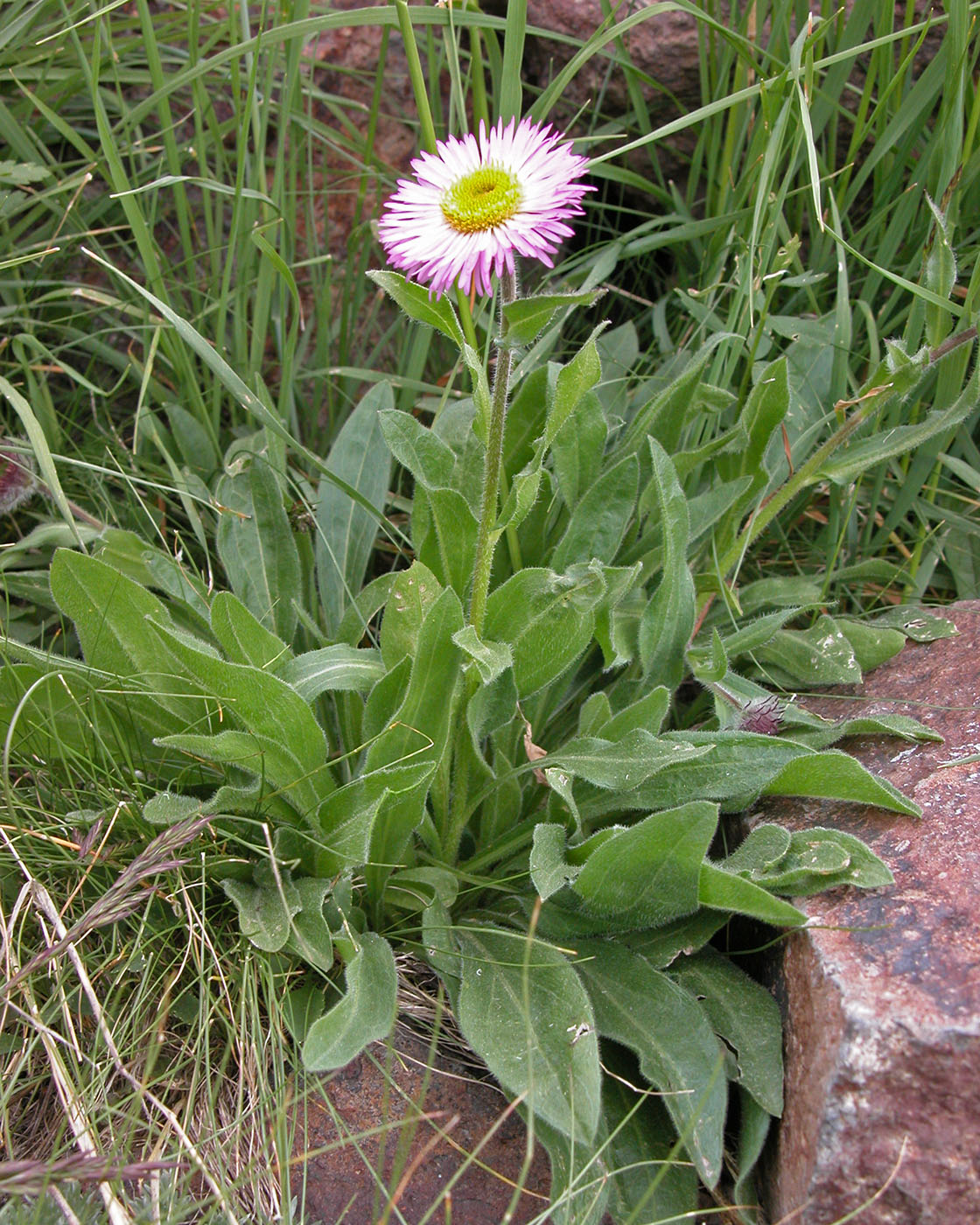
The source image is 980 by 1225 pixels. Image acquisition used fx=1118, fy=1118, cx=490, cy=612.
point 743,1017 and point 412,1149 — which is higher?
point 743,1017

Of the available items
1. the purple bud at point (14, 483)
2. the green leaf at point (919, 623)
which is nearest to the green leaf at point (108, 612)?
the purple bud at point (14, 483)

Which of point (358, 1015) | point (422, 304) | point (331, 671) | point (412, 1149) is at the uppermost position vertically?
point (422, 304)

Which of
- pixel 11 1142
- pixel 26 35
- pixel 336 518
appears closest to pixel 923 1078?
pixel 11 1142

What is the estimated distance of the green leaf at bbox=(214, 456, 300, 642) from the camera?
2.07m

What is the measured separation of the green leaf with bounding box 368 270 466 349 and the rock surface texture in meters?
0.93

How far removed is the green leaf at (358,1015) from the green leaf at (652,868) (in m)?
0.29

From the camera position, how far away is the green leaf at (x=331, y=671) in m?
1.72

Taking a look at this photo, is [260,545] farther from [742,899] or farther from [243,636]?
[742,899]

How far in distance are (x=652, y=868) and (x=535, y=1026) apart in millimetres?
267

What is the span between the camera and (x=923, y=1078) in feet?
4.35

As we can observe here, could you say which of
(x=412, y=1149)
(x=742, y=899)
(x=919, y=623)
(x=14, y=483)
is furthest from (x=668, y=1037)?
(x=14, y=483)

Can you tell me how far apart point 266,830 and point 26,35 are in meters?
1.88

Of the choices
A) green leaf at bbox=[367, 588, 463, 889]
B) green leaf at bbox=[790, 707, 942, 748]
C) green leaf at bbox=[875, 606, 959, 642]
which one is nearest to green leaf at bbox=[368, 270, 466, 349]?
green leaf at bbox=[367, 588, 463, 889]

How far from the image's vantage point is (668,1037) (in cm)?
154
